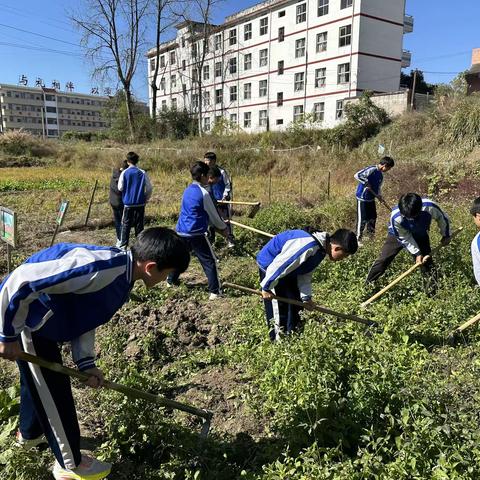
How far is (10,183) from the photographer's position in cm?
1580

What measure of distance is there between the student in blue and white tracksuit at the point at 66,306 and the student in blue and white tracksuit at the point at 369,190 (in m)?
6.50

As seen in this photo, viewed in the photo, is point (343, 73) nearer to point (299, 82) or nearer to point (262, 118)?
point (299, 82)

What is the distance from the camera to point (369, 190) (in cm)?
805

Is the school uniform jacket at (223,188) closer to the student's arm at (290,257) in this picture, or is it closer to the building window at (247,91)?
the student's arm at (290,257)

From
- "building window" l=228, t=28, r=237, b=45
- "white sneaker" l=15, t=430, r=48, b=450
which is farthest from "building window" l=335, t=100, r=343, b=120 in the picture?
"white sneaker" l=15, t=430, r=48, b=450

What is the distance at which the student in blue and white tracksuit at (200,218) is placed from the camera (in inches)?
216

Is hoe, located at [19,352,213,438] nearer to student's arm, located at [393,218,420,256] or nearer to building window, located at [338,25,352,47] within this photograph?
student's arm, located at [393,218,420,256]

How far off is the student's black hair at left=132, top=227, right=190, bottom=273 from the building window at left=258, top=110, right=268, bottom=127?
115 ft

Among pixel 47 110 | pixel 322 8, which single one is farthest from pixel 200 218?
pixel 47 110

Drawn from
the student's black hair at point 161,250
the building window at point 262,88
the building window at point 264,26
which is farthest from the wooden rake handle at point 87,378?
the building window at point 264,26

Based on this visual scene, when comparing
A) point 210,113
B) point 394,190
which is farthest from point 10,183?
point 210,113

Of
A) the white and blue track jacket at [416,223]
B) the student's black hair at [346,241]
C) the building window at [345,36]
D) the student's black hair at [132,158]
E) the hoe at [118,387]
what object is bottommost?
the hoe at [118,387]

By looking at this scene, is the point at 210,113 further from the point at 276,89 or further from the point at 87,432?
the point at 87,432

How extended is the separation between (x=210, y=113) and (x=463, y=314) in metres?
40.7
